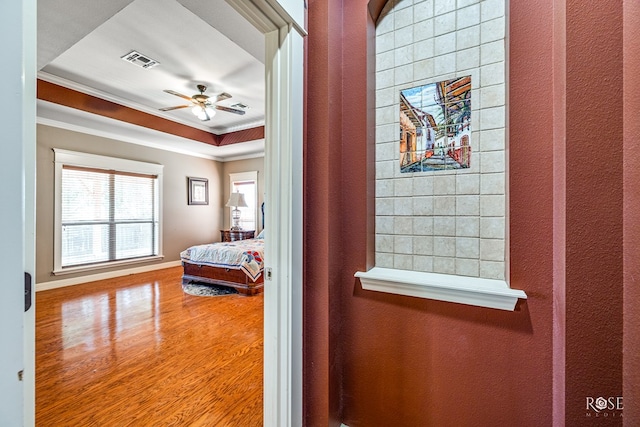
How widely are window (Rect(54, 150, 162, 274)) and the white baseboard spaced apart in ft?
0.54

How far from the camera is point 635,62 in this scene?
791 millimetres

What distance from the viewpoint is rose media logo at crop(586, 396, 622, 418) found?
2.86ft

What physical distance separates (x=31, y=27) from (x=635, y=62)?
145cm

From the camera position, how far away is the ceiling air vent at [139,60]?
9.05 ft

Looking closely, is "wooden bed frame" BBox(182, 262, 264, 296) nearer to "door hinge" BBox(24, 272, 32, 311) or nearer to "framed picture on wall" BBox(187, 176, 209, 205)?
"framed picture on wall" BBox(187, 176, 209, 205)

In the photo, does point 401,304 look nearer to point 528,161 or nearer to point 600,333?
point 600,333

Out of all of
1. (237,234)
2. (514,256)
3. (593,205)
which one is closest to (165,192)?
(237,234)

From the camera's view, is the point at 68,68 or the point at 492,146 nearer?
the point at 492,146

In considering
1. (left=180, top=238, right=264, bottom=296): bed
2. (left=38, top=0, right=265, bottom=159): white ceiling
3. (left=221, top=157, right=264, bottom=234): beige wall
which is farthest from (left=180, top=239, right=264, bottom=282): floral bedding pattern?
(left=38, top=0, right=265, bottom=159): white ceiling

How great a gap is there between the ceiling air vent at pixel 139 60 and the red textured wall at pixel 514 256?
2302 millimetres

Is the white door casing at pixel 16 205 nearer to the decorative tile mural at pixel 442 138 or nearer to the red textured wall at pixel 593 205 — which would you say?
the decorative tile mural at pixel 442 138

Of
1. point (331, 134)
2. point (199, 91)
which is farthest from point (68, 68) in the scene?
point (331, 134)

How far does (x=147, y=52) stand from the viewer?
2734 mm

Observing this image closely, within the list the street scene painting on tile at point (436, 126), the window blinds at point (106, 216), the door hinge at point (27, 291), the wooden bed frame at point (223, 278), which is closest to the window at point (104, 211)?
the window blinds at point (106, 216)
